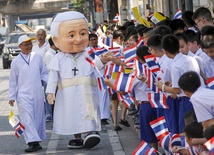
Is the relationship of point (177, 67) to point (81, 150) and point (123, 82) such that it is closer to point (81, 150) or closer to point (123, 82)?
point (123, 82)

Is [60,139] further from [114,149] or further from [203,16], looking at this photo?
[203,16]

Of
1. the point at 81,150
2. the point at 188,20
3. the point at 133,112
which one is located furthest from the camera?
the point at 133,112

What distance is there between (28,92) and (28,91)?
15 millimetres

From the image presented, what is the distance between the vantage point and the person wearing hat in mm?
13578

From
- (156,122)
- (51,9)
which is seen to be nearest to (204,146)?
(156,122)

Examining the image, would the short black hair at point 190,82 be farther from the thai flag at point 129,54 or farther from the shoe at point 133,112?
the shoe at point 133,112

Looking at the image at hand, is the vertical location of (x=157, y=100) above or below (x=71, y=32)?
below

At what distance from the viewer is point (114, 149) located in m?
13.1

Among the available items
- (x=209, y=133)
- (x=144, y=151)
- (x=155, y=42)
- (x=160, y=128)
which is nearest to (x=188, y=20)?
(x=155, y=42)

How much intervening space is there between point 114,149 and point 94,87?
967 mm

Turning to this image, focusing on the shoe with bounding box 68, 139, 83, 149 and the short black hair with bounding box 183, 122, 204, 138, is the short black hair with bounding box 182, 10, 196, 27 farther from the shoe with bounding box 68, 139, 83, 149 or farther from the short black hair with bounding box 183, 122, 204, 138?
the short black hair with bounding box 183, 122, 204, 138

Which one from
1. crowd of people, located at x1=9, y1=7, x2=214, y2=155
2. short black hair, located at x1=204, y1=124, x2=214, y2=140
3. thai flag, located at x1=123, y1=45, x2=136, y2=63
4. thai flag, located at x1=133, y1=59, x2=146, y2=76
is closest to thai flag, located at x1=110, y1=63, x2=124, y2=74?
crowd of people, located at x1=9, y1=7, x2=214, y2=155

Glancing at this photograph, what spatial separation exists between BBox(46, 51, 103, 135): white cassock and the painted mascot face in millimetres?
229

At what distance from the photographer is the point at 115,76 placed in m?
10.8
